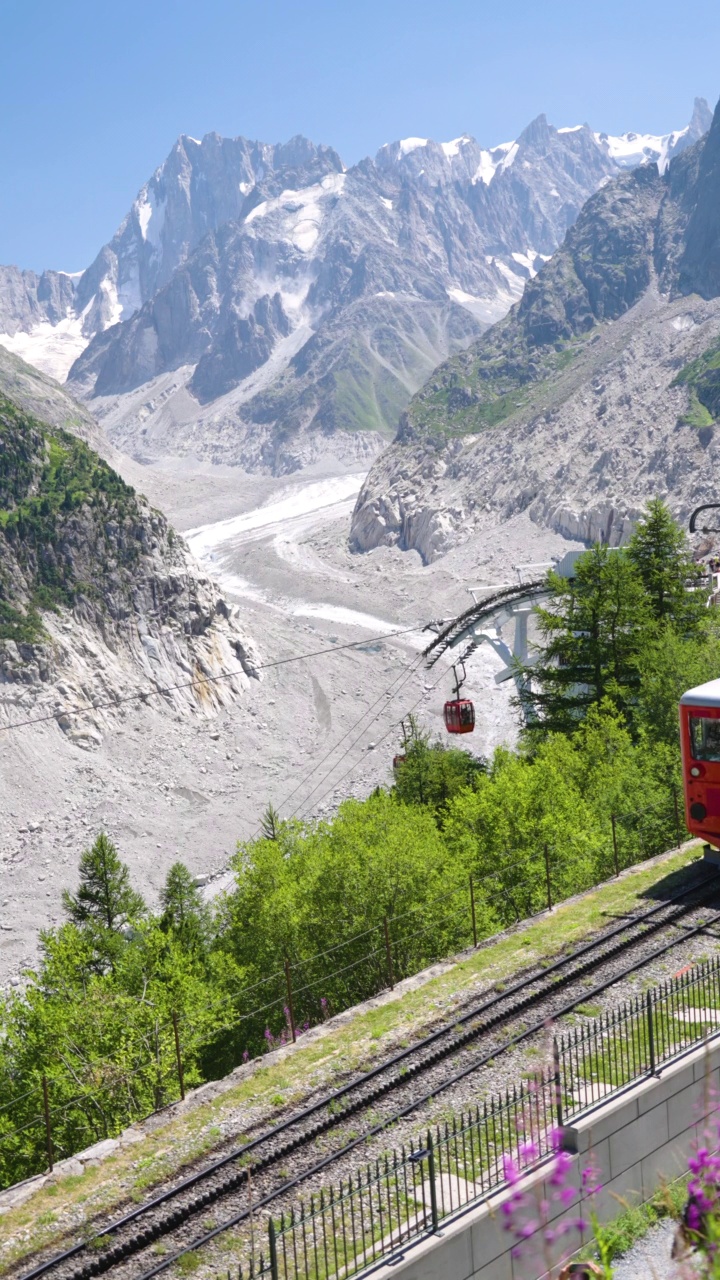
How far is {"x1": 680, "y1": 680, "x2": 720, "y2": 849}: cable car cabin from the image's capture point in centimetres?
2339

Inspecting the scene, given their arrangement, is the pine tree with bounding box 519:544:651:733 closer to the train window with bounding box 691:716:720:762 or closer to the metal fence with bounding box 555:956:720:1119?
the train window with bounding box 691:716:720:762

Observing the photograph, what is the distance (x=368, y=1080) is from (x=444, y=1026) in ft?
6.38

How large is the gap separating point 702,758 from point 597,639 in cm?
2076

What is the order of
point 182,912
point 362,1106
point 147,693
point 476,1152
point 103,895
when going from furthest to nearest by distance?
point 147,693 < point 103,895 < point 182,912 < point 362,1106 < point 476,1152

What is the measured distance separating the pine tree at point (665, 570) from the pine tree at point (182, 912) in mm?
22906

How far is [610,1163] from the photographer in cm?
1493

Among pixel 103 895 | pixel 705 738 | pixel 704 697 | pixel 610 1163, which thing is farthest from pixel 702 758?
pixel 103 895

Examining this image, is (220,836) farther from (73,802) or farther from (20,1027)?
(20,1027)

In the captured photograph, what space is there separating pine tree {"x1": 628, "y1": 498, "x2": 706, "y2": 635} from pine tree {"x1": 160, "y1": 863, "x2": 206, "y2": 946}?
22906 mm

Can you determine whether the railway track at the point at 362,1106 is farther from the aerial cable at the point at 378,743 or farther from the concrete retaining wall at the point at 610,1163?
the aerial cable at the point at 378,743

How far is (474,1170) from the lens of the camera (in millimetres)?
13664

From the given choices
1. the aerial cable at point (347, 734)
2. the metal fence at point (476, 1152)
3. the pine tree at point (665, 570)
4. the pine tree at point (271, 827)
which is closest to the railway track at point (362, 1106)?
the metal fence at point (476, 1152)

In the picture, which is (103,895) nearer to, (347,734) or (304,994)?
(304,994)

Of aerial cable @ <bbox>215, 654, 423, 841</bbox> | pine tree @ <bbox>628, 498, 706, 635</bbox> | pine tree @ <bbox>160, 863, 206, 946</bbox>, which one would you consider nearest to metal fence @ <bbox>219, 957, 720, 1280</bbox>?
pine tree @ <bbox>160, 863, 206, 946</bbox>
